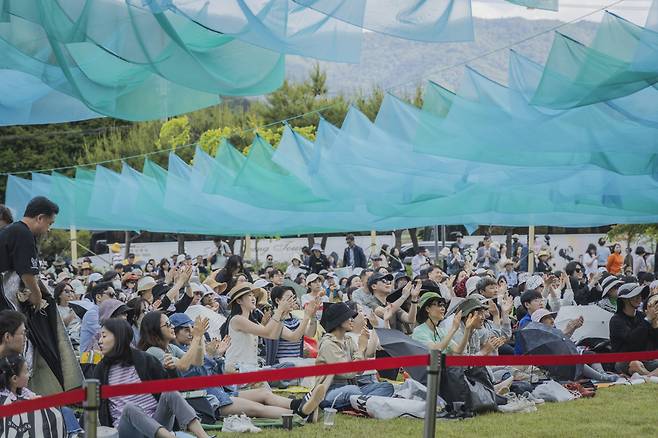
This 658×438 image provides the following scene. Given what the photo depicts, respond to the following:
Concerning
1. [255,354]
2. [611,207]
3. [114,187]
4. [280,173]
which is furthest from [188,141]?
[255,354]

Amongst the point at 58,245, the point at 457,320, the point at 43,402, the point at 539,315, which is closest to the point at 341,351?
the point at 457,320

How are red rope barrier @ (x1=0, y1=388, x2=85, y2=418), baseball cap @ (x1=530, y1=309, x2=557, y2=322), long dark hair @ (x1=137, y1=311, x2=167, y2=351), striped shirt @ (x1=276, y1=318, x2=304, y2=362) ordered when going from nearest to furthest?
1. red rope barrier @ (x1=0, y1=388, x2=85, y2=418)
2. long dark hair @ (x1=137, y1=311, x2=167, y2=351)
3. striped shirt @ (x1=276, y1=318, x2=304, y2=362)
4. baseball cap @ (x1=530, y1=309, x2=557, y2=322)

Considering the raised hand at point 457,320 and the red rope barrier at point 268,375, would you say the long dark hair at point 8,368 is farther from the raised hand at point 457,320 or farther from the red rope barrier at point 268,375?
the raised hand at point 457,320

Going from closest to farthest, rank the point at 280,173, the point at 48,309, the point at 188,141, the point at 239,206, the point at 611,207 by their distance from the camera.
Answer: the point at 48,309, the point at 611,207, the point at 280,173, the point at 239,206, the point at 188,141

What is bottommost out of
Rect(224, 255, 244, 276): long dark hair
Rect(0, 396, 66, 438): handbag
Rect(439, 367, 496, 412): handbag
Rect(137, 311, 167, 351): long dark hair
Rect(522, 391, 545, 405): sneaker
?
Rect(522, 391, 545, 405): sneaker

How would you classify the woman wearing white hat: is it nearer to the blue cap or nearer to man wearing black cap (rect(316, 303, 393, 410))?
man wearing black cap (rect(316, 303, 393, 410))

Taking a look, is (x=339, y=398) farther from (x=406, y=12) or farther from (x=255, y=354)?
(x=406, y=12)

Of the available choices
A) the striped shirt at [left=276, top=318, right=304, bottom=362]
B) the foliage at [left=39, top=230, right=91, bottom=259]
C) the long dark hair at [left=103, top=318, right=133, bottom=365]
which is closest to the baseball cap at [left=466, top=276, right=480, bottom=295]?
the striped shirt at [left=276, top=318, right=304, bottom=362]

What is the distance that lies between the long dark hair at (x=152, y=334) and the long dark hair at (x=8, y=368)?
161 centimetres

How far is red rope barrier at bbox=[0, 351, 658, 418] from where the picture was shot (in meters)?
5.41

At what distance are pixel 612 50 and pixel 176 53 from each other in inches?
183

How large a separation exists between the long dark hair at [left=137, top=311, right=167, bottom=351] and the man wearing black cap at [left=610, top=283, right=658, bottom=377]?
5693 millimetres

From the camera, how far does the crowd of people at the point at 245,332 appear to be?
23.3 ft

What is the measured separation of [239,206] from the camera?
21.9m
